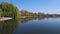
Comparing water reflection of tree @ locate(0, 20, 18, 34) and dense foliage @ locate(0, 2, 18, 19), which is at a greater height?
dense foliage @ locate(0, 2, 18, 19)

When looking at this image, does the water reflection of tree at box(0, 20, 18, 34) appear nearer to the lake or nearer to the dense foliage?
the lake

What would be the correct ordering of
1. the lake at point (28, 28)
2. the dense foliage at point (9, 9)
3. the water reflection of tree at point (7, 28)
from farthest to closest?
the dense foliage at point (9, 9) < the water reflection of tree at point (7, 28) < the lake at point (28, 28)

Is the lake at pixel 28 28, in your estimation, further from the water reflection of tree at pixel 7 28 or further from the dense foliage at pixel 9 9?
the dense foliage at pixel 9 9

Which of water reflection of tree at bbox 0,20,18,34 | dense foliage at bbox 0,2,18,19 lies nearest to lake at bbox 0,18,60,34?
water reflection of tree at bbox 0,20,18,34

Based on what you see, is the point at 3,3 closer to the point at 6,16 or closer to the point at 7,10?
the point at 7,10

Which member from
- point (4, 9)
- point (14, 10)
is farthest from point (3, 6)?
point (14, 10)

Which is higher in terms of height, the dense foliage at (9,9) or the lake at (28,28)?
the dense foliage at (9,9)

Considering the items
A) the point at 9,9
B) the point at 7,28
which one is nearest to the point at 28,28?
the point at 7,28

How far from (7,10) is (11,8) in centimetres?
212

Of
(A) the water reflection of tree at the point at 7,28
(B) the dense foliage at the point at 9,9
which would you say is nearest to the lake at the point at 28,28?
(A) the water reflection of tree at the point at 7,28

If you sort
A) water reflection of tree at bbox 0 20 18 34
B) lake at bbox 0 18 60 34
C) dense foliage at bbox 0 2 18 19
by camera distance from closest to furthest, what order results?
lake at bbox 0 18 60 34
water reflection of tree at bbox 0 20 18 34
dense foliage at bbox 0 2 18 19

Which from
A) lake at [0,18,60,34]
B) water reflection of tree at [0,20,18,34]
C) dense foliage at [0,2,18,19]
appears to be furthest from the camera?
dense foliage at [0,2,18,19]

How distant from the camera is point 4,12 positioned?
174 ft

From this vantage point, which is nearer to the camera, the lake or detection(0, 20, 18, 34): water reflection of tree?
the lake
